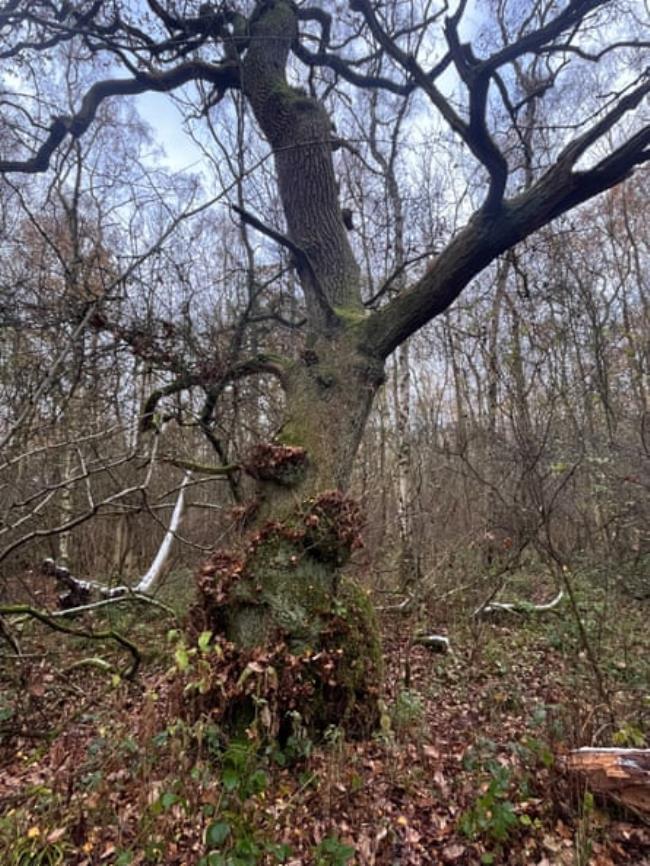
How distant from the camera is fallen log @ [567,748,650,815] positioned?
1961mm

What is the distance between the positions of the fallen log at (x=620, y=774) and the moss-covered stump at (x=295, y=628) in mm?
1194

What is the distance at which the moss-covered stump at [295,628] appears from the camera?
2.53 metres

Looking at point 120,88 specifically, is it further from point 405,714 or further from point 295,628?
point 405,714

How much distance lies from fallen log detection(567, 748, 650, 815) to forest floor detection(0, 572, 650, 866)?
7 centimetres

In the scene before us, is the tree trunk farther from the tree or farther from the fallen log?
the fallen log

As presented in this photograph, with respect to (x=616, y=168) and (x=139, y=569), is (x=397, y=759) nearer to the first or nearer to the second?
(x=616, y=168)

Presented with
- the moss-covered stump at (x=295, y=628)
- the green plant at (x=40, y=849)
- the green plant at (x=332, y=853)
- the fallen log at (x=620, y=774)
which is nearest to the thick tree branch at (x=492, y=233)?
the moss-covered stump at (x=295, y=628)

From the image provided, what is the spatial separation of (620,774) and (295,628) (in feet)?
5.65

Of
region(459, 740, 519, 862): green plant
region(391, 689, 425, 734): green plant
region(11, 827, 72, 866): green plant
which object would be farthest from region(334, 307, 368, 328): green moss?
region(11, 827, 72, 866): green plant

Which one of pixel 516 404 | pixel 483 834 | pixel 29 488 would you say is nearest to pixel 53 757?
pixel 483 834

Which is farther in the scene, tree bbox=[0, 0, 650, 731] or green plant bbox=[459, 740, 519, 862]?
tree bbox=[0, 0, 650, 731]

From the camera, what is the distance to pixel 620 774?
6.53ft

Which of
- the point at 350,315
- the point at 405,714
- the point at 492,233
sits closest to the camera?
the point at 405,714

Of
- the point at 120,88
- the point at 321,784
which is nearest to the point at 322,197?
the point at 120,88
